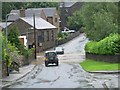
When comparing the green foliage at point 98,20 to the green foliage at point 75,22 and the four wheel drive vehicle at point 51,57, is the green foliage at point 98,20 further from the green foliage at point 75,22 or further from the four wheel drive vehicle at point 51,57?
the green foliage at point 75,22

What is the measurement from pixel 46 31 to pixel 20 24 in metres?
7.09

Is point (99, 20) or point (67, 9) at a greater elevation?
point (67, 9)

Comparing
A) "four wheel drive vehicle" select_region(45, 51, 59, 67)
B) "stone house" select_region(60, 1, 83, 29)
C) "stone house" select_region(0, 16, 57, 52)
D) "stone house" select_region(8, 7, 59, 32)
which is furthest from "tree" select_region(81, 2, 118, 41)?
"stone house" select_region(60, 1, 83, 29)

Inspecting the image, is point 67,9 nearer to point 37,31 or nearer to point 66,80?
point 37,31

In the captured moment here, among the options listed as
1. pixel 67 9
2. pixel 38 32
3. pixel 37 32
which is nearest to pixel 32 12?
pixel 38 32

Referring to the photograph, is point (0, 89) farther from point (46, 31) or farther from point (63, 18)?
point (63, 18)

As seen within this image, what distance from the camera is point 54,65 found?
5638 centimetres

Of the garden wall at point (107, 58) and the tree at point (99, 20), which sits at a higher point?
the tree at point (99, 20)

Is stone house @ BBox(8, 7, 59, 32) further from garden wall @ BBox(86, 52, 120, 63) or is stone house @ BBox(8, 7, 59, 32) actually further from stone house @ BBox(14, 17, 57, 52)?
garden wall @ BBox(86, 52, 120, 63)

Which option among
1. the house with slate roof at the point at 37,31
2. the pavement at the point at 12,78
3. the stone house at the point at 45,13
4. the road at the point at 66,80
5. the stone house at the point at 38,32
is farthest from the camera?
the stone house at the point at 45,13

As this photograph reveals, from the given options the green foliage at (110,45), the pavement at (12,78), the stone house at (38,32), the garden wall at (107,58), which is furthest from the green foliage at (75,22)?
the pavement at (12,78)

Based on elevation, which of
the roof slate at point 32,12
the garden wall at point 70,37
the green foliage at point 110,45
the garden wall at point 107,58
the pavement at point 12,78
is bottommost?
the pavement at point 12,78

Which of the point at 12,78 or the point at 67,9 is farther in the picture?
the point at 67,9

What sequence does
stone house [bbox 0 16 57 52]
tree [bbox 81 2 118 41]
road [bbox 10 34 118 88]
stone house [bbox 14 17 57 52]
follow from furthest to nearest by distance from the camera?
1. stone house [bbox 14 17 57 52]
2. stone house [bbox 0 16 57 52]
3. tree [bbox 81 2 118 41]
4. road [bbox 10 34 118 88]
